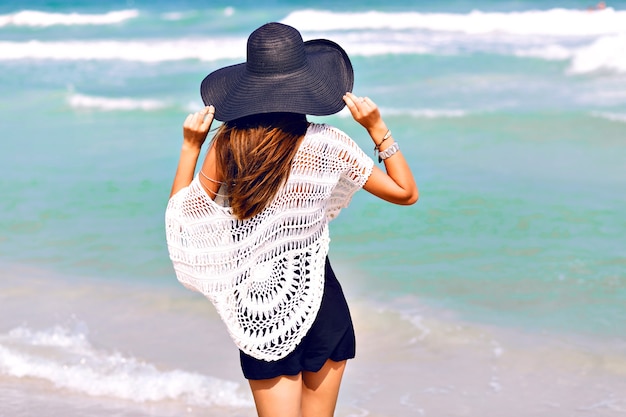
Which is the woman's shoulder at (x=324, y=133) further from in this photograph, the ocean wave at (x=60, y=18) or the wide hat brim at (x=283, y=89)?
the ocean wave at (x=60, y=18)

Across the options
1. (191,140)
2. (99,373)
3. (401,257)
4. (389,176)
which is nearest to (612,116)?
(401,257)

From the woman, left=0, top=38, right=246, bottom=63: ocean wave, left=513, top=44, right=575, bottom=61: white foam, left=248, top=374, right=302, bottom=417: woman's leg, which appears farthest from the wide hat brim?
left=0, top=38, right=246, bottom=63: ocean wave

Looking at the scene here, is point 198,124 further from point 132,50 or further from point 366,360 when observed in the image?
point 132,50

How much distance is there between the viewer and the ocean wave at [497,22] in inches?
709

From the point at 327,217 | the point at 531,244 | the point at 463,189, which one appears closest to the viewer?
the point at 327,217

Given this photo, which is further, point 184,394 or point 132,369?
point 132,369

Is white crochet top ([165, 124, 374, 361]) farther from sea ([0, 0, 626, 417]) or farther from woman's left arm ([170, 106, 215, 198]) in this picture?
sea ([0, 0, 626, 417])

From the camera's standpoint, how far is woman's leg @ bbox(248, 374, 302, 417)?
95.0 inches

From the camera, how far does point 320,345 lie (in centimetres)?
241

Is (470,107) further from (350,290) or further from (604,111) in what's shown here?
(350,290)

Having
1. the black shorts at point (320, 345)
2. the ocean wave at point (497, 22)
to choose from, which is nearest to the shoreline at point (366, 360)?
the black shorts at point (320, 345)

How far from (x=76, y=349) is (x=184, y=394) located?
853 millimetres

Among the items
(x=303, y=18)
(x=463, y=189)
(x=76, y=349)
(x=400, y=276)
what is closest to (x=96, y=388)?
(x=76, y=349)

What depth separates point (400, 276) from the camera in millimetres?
5309
